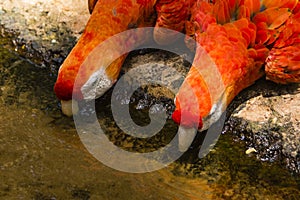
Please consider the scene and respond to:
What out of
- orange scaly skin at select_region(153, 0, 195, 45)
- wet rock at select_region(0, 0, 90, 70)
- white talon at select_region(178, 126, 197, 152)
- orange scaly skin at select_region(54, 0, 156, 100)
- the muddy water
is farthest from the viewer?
wet rock at select_region(0, 0, 90, 70)

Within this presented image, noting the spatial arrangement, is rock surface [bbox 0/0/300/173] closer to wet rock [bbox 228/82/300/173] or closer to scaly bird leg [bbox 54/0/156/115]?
wet rock [bbox 228/82/300/173]

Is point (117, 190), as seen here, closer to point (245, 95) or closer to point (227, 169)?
point (227, 169)

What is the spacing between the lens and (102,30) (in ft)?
11.0

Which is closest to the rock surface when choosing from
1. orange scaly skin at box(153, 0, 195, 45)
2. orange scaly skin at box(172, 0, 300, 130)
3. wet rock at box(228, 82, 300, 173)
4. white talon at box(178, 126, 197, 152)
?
wet rock at box(228, 82, 300, 173)

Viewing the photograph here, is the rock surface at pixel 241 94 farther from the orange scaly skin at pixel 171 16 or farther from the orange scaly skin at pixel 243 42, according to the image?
the orange scaly skin at pixel 171 16

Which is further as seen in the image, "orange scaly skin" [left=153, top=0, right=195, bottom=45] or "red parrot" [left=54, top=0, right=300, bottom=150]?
"orange scaly skin" [left=153, top=0, right=195, bottom=45]

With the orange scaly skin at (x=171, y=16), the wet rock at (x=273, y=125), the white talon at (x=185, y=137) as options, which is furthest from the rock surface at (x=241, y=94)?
the orange scaly skin at (x=171, y=16)

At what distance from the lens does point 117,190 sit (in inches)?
110

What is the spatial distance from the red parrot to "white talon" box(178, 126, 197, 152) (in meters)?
0.04

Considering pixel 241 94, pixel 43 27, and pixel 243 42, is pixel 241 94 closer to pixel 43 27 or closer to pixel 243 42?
pixel 243 42

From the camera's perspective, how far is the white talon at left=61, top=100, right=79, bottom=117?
10.6 feet

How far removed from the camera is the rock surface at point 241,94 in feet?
10.3

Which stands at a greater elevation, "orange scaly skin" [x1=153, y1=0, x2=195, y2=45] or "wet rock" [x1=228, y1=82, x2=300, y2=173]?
"orange scaly skin" [x1=153, y1=0, x2=195, y2=45]

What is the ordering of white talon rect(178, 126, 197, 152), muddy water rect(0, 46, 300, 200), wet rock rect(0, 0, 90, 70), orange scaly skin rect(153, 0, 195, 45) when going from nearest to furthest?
muddy water rect(0, 46, 300, 200)
white talon rect(178, 126, 197, 152)
orange scaly skin rect(153, 0, 195, 45)
wet rock rect(0, 0, 90, 70)
